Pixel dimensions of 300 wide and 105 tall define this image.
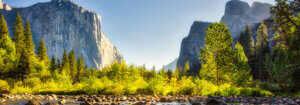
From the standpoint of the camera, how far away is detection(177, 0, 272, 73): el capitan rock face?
16812 cm

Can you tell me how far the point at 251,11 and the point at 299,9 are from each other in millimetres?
215017

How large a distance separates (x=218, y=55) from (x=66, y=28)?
6180 inches

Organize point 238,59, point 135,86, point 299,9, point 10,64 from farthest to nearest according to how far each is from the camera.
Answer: point 238,59
point 10,64
point 135,86
point 299,9

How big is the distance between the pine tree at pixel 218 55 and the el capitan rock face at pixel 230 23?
14689 centimetres

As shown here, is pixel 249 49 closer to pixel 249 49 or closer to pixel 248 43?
pixel 249 49

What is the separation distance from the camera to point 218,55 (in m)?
17.5

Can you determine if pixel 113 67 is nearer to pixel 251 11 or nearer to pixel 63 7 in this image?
pixel 63 7

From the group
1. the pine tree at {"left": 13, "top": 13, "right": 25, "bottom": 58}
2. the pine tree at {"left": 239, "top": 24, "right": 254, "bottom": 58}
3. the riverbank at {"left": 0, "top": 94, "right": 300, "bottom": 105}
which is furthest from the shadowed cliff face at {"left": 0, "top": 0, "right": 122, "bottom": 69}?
the riverbank at {"left": 0, "top": 94, "right": 300, "bottom": 105}

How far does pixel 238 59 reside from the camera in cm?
2859

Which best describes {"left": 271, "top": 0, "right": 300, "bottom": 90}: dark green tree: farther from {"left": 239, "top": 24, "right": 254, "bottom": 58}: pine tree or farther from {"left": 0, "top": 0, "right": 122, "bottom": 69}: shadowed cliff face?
{"left": 0, "top": 0, "right": 122, "bottom": 69}: shadowed cliff face

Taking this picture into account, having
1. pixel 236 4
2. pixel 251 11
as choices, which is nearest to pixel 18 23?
pixel 236 4

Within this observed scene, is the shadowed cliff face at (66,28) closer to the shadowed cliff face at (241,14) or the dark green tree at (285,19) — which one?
the shadowed cliff face at (241,14)

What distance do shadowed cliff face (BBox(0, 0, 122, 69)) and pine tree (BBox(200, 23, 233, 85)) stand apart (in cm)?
14740

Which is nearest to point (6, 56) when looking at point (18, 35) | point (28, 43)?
point (18, 35)
